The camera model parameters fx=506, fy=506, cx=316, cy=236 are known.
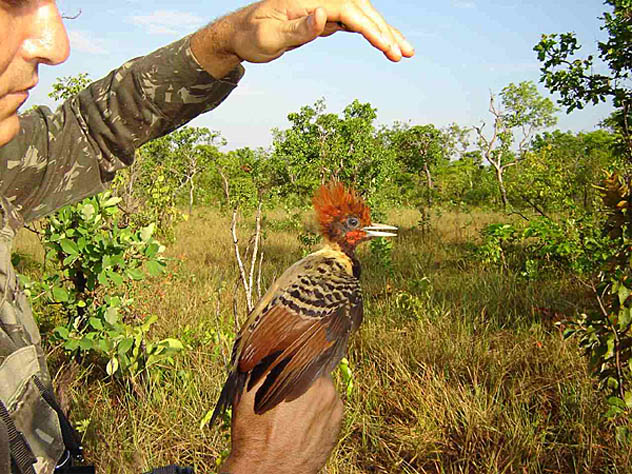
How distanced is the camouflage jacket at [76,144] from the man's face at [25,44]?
0.71 meters

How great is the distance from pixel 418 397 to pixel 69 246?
2.53m

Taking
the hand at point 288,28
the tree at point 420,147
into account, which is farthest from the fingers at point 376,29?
the tree at point 420,147

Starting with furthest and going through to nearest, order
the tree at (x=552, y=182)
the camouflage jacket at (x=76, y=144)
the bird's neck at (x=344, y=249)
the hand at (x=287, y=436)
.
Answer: the tree at (x=552, y=182), the bird's neck at (x=344, y=249), the camouflage jacket at (x=76, y=144), the hand at (x=287, y=436)

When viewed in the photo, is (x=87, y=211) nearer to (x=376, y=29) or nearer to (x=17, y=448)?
(x=17, y=448)

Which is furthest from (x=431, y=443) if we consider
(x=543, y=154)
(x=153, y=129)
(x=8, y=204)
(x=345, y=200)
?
(x=543, y=154)

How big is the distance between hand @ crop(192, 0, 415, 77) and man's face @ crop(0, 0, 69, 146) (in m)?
0.54

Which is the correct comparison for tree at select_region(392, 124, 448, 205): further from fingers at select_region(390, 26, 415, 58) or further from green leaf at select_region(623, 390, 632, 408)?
fingers at select_region(390, 26, 415, 58)

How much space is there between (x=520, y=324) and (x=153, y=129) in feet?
13.1

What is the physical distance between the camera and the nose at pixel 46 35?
1009 millimetres

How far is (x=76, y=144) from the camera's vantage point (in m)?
1.94

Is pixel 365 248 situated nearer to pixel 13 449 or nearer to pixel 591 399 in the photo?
pixel 591 399

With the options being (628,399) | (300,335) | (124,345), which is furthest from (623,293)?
(124,345)

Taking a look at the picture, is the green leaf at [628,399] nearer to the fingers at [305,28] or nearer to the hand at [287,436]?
the hand at [287,436]

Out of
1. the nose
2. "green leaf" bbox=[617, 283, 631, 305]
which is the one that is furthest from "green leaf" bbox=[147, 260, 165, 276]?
"green leaf" bbox=[617, 283, 631, 305]
